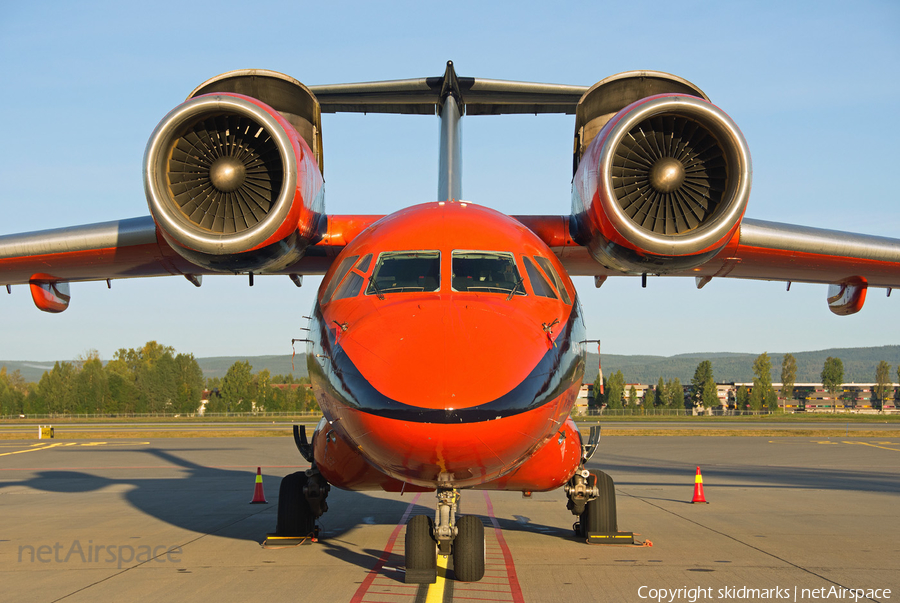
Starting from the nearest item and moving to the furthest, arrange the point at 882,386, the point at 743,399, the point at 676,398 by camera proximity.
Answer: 1. the point at 676,398
2. the point at 743,399
3. the point at 882,386

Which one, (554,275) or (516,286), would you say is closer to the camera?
(516,286)

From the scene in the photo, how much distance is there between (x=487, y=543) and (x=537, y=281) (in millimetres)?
4312

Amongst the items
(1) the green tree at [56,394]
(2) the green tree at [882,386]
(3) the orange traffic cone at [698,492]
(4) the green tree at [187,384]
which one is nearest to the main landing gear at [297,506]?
(3) the orange traffic cone at [698,492]

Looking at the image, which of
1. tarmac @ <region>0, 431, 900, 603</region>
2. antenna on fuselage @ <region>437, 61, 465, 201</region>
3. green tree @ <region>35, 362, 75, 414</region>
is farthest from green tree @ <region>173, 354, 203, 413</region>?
antenna on fuselage @ <region>437, 61, 465, 201</region>

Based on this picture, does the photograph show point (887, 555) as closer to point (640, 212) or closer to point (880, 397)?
point (640, 212)

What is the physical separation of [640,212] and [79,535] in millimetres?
8246

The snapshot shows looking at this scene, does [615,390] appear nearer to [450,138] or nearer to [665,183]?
[450,138]

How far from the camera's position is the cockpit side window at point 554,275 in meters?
6.03

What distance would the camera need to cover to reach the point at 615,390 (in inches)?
4363

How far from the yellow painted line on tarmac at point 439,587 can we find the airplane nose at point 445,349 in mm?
2275

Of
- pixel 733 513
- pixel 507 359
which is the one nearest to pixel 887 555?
pixel 733 513

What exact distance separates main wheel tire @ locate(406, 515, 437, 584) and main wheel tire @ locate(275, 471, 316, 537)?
279cm

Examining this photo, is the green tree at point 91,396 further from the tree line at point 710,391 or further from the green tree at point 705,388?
the green tree at point 705,388

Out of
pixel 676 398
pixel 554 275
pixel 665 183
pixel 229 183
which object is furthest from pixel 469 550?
pixel 676 398
